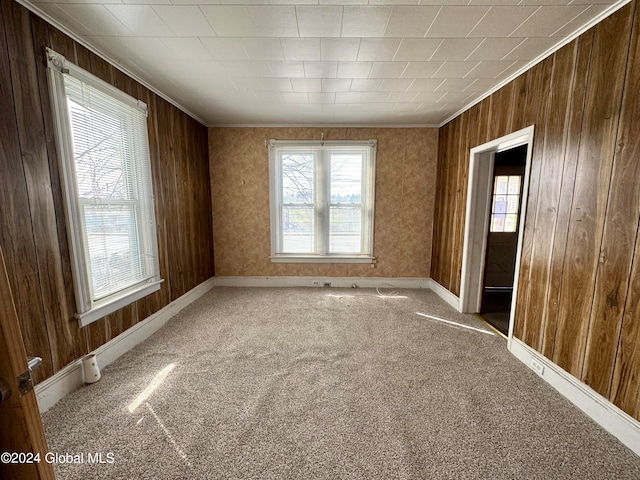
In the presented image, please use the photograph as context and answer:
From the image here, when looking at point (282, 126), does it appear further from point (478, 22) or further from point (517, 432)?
point (517, 432)

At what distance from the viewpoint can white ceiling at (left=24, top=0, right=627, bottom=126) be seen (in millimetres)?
1564

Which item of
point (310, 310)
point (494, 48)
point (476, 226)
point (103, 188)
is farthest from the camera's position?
point (310, 310)

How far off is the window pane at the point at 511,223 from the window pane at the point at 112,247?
5.06 meters

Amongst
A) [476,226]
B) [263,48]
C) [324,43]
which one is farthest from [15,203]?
[476,226]

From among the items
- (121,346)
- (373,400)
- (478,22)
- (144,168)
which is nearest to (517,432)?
(373,400)

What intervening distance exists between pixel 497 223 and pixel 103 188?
5.08 metres

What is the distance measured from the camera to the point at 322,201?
404cm

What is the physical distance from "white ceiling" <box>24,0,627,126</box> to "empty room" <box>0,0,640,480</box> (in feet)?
0.06

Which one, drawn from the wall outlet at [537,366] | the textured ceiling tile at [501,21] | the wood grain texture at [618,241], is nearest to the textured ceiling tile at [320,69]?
the textured ceiling tile at [501,21]

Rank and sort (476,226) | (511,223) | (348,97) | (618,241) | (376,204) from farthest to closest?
(511,223) < (376,204) < (476,226) < (348,97) < (618,241)

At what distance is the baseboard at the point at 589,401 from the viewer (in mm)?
1419

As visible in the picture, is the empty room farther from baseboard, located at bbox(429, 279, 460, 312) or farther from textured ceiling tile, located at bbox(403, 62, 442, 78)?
baseboard, located at bbox(429, 279, 460, 312)

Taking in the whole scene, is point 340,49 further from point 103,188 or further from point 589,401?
point 589,401

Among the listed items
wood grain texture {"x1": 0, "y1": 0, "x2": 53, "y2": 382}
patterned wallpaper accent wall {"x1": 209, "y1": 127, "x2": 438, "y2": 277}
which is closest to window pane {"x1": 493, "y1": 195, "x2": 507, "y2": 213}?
patterned wallpaper accent wall {"x1": 209, "y1": 127, "x2": 438, "y2": 277}
